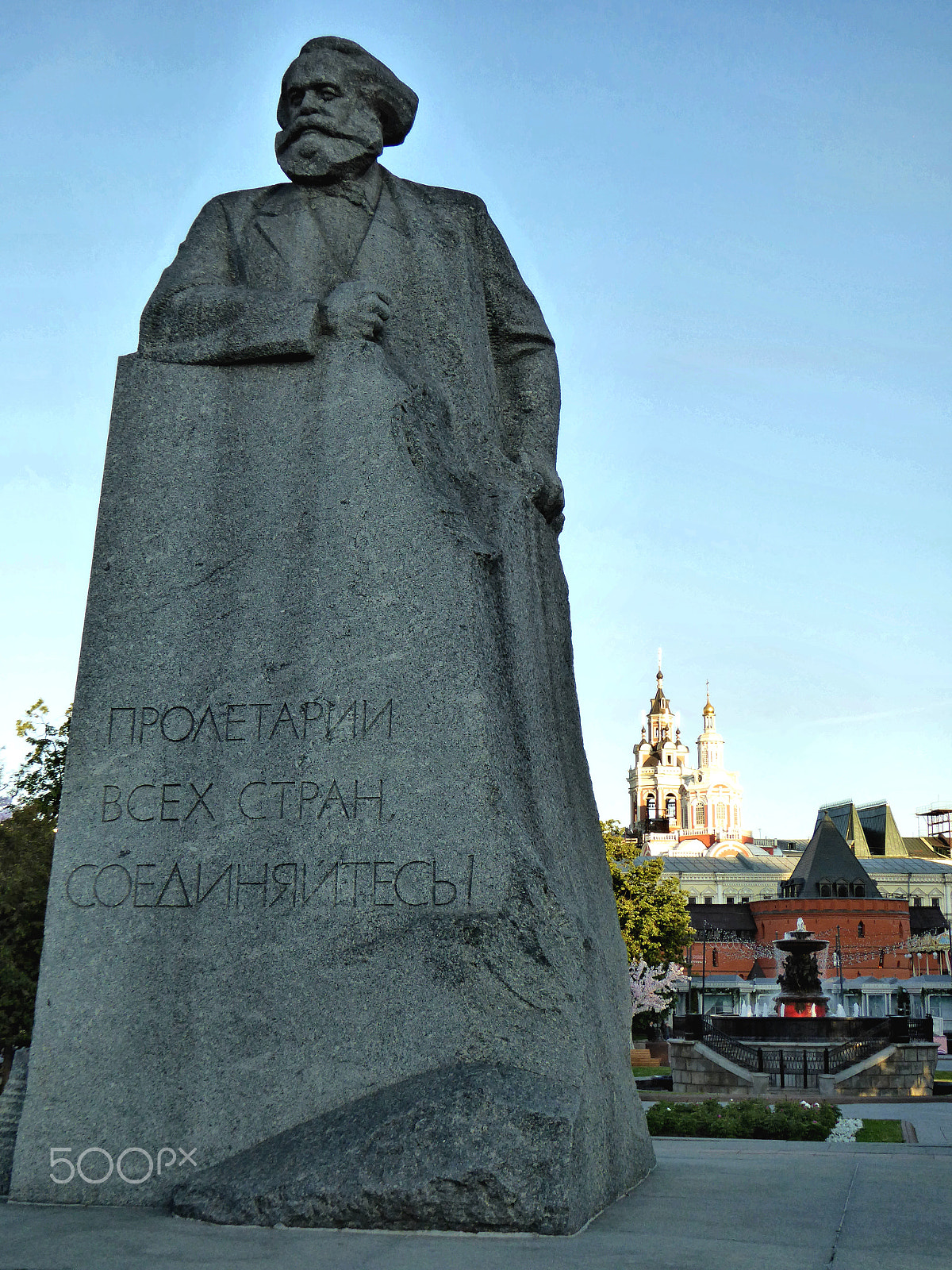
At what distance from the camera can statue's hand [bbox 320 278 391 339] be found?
4.93 meters

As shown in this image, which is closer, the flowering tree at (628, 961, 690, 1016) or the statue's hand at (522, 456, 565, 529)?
the statue's hand at (522, 456, 565, 529)

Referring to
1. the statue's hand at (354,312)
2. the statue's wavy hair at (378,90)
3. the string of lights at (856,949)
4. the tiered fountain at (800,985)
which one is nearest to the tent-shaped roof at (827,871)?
the string of lights at (856,949)

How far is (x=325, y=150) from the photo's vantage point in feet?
18.2

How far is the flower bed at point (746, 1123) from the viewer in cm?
1012

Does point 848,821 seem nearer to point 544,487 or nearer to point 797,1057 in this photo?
point 797,1057

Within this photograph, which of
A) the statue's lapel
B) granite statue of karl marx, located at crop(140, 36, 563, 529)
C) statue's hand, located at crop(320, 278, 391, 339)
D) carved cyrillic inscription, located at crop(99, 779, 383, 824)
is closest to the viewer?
carved cyrillic inscription, located at crop(99, 779, 383, 824)

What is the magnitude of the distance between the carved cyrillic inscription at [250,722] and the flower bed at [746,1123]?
23.0 ft

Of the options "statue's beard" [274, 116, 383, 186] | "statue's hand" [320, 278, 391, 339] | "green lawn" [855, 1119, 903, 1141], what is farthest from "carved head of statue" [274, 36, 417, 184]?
"green lawn" [855, 1119, 903, 1141]

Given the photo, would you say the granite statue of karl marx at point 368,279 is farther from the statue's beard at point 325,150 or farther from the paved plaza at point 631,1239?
the paved plaza at point 631,1239

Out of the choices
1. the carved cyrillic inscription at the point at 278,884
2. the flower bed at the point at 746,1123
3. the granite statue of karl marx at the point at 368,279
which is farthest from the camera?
the flower bed at the point at 746,1123

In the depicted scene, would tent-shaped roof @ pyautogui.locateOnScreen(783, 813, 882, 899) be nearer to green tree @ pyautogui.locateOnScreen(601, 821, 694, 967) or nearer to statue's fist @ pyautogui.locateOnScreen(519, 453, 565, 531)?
green tree @ pyautogui.locateOnScreen(601, 821, 694, 967)

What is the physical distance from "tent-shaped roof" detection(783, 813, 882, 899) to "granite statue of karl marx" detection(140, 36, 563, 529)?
7569 centimetres

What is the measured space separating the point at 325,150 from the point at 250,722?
111 inches

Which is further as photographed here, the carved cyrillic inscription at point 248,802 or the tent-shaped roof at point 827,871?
the tent-shaped roof at point 827,871
